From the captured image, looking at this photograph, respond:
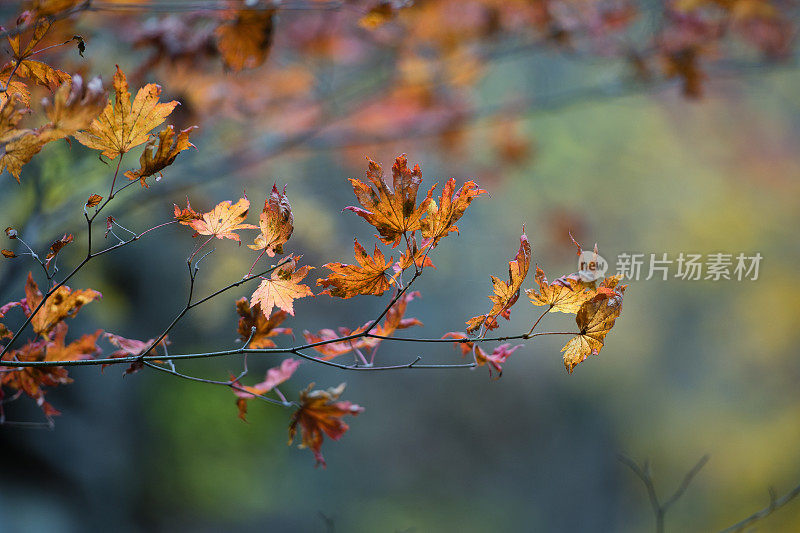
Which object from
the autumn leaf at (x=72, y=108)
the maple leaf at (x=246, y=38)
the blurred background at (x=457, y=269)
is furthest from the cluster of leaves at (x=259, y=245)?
the blurred background at (x=457, y=269)

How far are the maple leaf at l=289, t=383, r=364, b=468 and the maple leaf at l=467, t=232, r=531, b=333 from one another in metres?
0.18

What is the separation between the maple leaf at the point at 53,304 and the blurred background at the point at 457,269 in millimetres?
522

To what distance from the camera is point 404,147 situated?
89.9 inches

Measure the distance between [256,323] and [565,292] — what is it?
34 centimetres

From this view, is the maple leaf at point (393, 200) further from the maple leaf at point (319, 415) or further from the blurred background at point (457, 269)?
the blurred background at point (457, 269)

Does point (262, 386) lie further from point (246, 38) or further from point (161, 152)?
point (246, 38)

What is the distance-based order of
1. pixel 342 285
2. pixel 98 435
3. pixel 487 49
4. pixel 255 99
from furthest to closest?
pixel 98 435 < pixel 487 49 < pixel 255 99 < pixel 342 285

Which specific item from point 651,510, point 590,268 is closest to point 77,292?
point 590,268

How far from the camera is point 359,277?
1.84 ft

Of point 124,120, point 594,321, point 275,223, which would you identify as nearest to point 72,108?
point 124,120

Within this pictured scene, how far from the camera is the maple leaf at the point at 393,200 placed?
1.70 feet

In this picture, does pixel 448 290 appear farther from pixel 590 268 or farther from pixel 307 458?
pixel 590 268

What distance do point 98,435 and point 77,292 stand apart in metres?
1.83

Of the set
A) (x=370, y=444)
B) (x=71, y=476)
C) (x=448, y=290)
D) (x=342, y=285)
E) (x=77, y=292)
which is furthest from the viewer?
(x=448, y=290)
